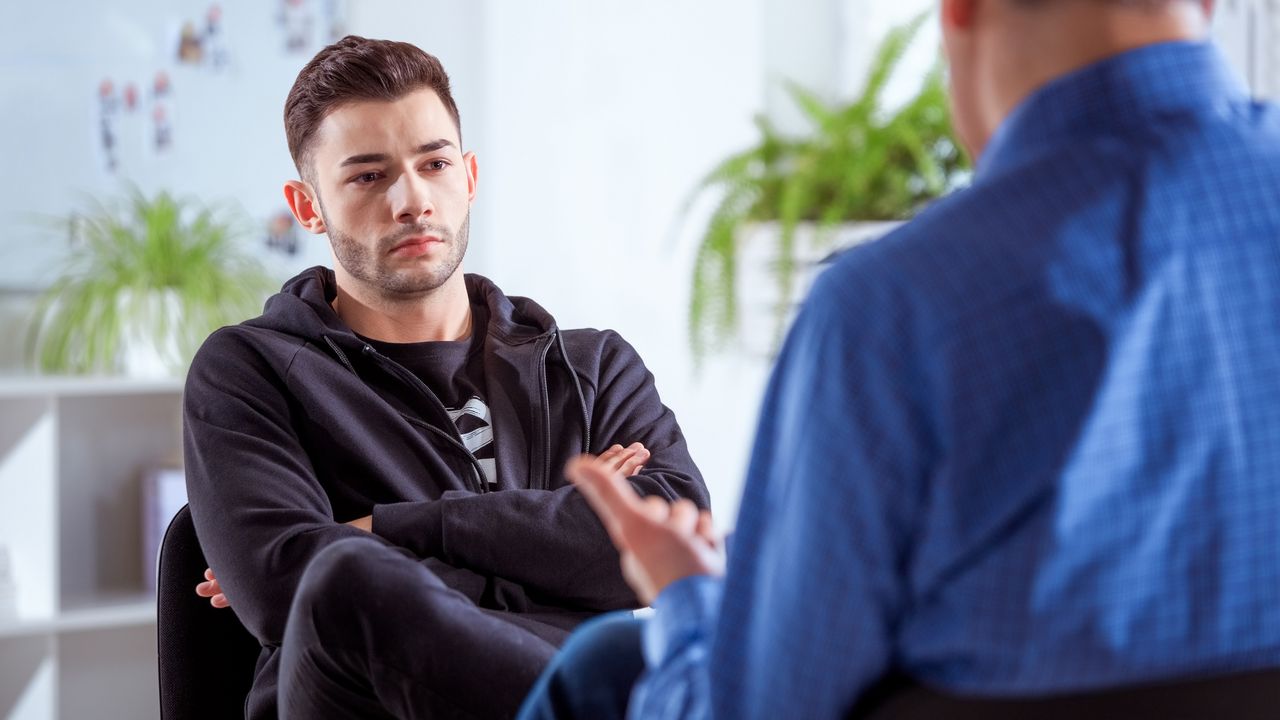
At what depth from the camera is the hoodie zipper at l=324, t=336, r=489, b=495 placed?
1769mm

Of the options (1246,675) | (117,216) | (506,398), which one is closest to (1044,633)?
(1246,675)

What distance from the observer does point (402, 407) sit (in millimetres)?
1806

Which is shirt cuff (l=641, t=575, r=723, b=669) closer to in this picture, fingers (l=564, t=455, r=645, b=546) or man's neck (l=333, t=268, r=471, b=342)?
fingers (l=564, t=455, r=645, b=546)

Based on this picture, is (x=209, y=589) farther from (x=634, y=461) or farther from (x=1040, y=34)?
(x=1040, y=34)

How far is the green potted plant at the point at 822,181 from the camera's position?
9.63 ft

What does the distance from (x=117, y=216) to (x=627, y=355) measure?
1.70 m

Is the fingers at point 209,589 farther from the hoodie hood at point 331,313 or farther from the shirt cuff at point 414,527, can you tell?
the hoodie hood at point 331,313

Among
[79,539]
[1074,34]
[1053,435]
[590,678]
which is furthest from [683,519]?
[79,539]

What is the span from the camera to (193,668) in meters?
1.72

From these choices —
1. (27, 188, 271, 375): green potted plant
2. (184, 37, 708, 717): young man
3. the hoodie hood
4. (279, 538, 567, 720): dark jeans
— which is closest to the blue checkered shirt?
(279, 538, 567, 720): dark jeans

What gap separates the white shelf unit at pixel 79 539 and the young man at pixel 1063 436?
2.41 m

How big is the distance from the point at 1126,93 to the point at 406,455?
1.16m

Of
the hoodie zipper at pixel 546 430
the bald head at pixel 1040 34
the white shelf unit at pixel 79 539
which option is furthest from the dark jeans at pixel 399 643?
the white shelf unit at pixel 79 539

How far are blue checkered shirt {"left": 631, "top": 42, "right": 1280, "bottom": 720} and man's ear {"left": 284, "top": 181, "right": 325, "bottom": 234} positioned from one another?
1.26 metres
